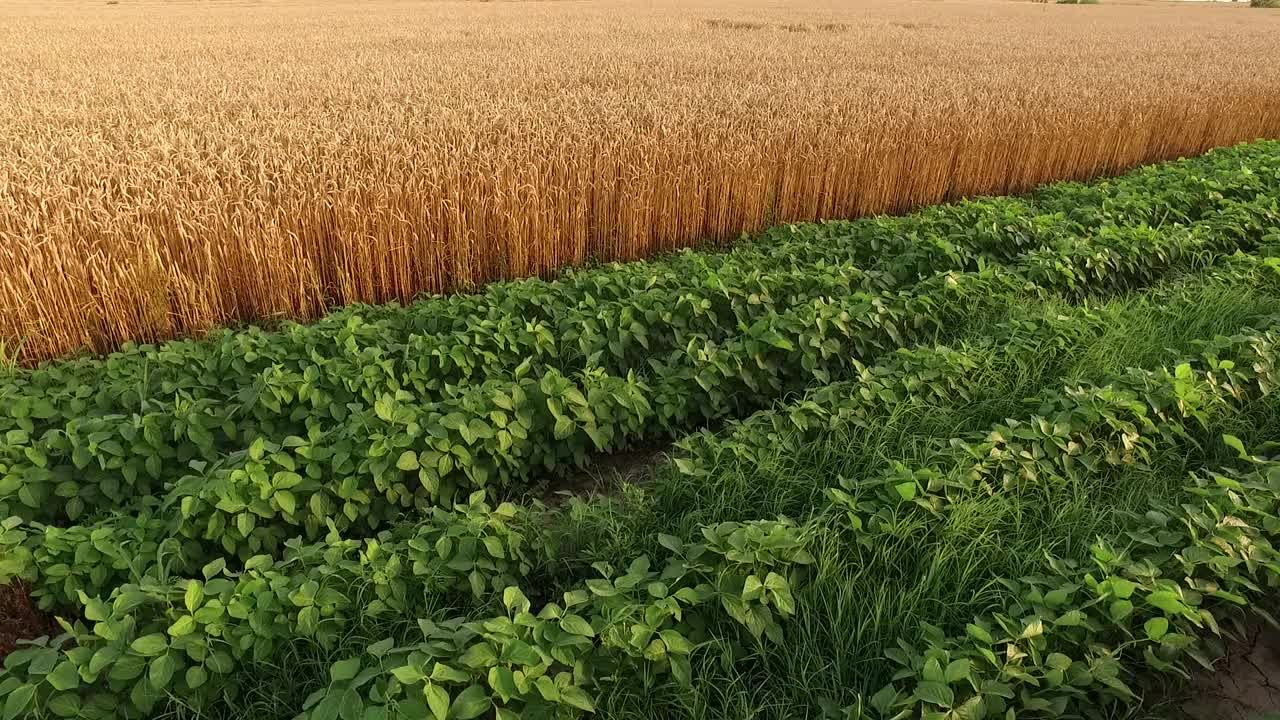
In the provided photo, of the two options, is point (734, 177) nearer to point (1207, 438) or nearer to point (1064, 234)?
point (1064, 234)

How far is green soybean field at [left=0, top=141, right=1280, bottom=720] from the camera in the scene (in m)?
2.16

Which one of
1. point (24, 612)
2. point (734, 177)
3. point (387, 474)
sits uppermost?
point (734, 177)

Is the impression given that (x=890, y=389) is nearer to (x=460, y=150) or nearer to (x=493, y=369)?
(x=493, y=369)

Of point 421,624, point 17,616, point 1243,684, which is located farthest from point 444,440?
point 1243,684

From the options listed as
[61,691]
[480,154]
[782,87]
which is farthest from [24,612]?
[782,87]

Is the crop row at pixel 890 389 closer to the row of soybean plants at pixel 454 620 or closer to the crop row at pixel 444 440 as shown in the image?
the crop row at pixel 444 440

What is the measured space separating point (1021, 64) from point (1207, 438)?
1290 cm

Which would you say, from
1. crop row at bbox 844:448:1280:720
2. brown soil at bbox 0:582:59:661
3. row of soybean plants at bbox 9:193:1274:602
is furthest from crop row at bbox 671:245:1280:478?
brown soil at bbox 0:582:59:661

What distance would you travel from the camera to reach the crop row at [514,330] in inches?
139

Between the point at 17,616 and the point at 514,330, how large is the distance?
2.37m

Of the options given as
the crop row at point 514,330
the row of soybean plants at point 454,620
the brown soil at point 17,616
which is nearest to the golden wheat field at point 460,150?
the crop row at point 514,330

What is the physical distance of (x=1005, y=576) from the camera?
9.19 ft

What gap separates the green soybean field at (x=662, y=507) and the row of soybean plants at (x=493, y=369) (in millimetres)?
23

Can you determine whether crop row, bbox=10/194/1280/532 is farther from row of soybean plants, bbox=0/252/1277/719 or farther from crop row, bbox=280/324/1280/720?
crop row, bbox=280/324/1280/720
